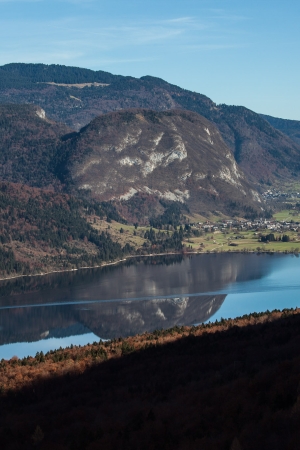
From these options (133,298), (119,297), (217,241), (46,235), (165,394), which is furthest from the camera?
(217,241)

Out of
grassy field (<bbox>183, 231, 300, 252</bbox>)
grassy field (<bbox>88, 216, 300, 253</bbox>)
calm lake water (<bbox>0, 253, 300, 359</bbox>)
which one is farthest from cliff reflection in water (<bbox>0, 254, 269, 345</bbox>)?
grassy field (<bbox>88, 216, 300, 253</bbox>)

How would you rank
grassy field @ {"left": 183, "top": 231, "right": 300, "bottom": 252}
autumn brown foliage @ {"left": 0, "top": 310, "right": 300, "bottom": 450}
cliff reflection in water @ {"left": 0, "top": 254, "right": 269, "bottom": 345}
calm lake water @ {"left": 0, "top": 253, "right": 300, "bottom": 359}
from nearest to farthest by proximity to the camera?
autumn brown foliage @ {"left": 0, "top": 310, "right": 300, "bottom": 450} → calm lake water @ {"left": 0, "top": 253, "right": 300, "bottom": 359} → cliff reflection in water @ {"left": 0, "top": 254, "right": 269, "bottom": 345} → grassy field @ {"left": 183, "top": 231, "right": 300, "bottom": 252}

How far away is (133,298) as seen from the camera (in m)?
106

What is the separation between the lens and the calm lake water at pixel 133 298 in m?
84.2

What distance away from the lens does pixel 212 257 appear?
157 meters

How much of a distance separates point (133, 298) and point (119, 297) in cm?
236

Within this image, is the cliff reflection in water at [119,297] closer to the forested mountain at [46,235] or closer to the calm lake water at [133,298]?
the calm lake water at [133,298]

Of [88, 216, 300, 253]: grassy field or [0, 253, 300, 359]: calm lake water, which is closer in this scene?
[0, 253, 300, 359]: calm lake water

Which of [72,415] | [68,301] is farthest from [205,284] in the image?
[72,415]

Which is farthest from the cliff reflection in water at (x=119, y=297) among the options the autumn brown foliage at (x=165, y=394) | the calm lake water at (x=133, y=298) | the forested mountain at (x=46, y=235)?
the autumn brown foliage at (x=165, y=394)

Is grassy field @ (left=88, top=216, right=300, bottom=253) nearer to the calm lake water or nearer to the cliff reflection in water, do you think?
the cliff reflection in water

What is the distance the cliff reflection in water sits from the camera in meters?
87.1

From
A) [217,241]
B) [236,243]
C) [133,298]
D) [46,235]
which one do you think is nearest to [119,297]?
[133,298]

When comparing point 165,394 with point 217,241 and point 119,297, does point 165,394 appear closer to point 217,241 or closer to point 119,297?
point 119,297
